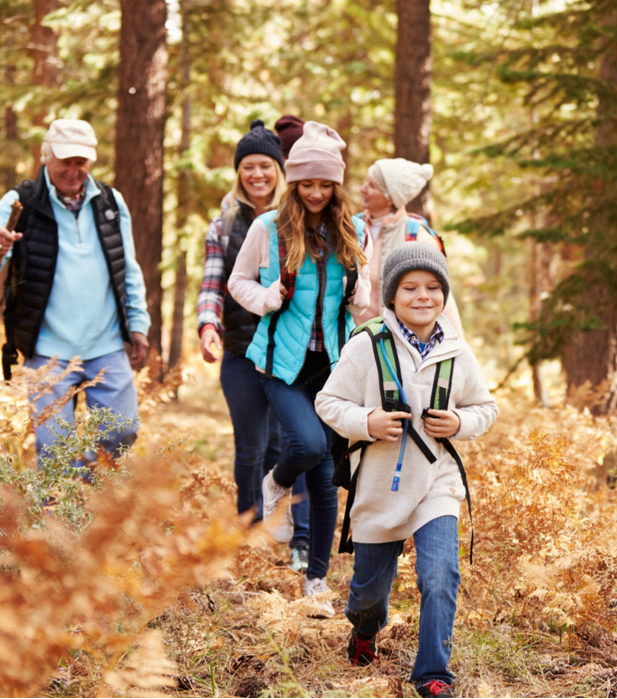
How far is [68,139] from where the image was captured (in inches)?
182

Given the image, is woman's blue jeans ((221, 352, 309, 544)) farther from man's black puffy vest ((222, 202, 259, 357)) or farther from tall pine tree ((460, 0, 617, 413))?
tall pine tree ((460, 0, 617, 413))

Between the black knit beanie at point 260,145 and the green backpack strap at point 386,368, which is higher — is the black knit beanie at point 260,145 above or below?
above

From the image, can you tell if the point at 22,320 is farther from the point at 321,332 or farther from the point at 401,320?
the point at 401,320

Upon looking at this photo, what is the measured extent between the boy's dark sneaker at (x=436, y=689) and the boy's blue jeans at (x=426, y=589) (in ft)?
0.07

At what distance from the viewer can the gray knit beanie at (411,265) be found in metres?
3.28

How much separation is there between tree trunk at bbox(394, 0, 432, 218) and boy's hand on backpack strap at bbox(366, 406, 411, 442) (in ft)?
23.3

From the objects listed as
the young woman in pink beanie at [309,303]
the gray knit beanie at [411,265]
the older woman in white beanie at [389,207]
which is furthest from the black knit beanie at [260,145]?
the gray knit beanie at [411,265]

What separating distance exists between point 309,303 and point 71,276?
1.83 meters

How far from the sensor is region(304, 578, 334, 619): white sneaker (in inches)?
145

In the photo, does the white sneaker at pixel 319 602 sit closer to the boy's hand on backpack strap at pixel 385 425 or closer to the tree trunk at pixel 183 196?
the boy's hand on backpack strap at pixel 385 425

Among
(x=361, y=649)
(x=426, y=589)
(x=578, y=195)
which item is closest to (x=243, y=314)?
(x=361, y=649)

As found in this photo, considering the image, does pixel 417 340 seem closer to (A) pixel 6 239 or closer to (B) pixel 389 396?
(B) pixel 389 396

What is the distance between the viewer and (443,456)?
325 centimetres

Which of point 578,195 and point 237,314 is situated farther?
point 578,195
